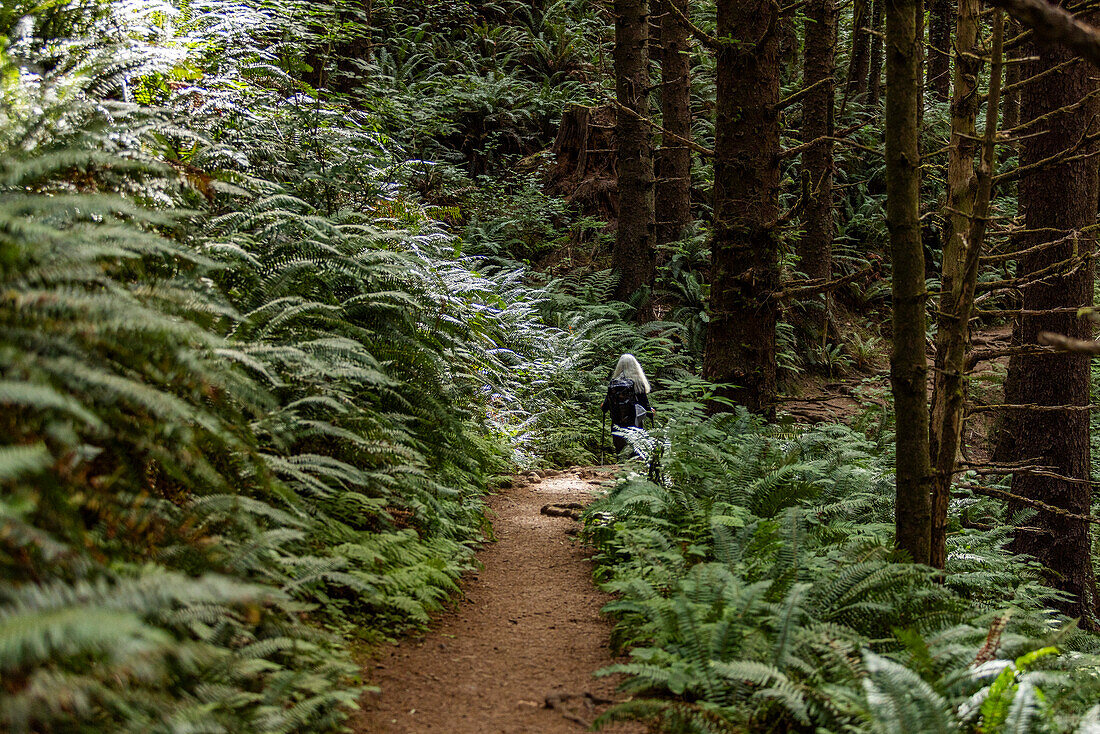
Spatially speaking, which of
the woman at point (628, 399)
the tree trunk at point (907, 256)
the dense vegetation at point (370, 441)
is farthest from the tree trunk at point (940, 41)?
the tree trunk at point (907, 256)

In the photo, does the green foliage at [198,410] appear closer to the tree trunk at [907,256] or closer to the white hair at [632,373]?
the white hair at [632,373]

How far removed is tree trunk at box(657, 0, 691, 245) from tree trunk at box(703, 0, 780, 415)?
21.6 feet

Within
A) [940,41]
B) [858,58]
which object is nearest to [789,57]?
[858,58]

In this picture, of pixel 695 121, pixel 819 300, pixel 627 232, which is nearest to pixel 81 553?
pixel 627 232

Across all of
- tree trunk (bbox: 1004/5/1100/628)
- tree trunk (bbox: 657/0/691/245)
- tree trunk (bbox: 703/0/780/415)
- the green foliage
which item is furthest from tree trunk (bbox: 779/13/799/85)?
the green foliage

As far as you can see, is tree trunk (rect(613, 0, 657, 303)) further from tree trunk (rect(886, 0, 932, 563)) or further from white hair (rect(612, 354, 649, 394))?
tree trunk (rect(886, 0, 932, 563))

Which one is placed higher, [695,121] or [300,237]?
[695,121]

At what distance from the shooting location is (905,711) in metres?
2.40

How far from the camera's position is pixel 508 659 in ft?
11.8

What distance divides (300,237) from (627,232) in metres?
9.21

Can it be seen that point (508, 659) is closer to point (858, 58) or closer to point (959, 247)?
point (959, 247)

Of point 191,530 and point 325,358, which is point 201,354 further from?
point 325,358

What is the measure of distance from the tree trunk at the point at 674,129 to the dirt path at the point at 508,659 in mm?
10010

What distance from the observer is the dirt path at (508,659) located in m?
2.89
